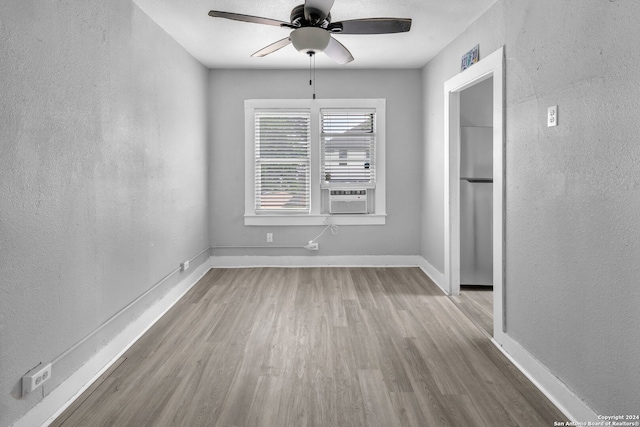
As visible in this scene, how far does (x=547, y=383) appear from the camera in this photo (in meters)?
2.18

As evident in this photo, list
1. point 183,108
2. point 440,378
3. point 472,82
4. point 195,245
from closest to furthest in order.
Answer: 1. point 440,378
2. point 472,82
3. point 183,108
4. point 195,245

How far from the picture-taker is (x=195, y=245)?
14.8 ft

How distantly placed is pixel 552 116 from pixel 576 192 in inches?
18.5

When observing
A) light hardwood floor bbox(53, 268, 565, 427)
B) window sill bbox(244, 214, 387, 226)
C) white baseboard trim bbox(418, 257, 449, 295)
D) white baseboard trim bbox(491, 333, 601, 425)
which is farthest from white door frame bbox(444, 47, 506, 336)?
window sill bbox(244, 214, 387, 226)

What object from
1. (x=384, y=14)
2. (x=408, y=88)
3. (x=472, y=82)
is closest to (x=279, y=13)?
(x=384, y=14)

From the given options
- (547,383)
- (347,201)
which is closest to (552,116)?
(547,383)

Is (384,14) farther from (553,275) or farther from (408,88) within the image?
(553,275)

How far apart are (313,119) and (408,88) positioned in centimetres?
129

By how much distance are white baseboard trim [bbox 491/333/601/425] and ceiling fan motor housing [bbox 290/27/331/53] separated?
236 centimetres

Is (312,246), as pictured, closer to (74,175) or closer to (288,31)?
(288,31)

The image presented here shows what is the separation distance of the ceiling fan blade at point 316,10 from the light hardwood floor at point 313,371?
7.25 feet

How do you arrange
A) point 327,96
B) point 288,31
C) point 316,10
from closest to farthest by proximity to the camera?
point 316,10 → point 288,31 → point 327,96

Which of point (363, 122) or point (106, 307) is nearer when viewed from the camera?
point (106, 307)

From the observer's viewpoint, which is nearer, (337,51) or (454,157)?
(337,51)
